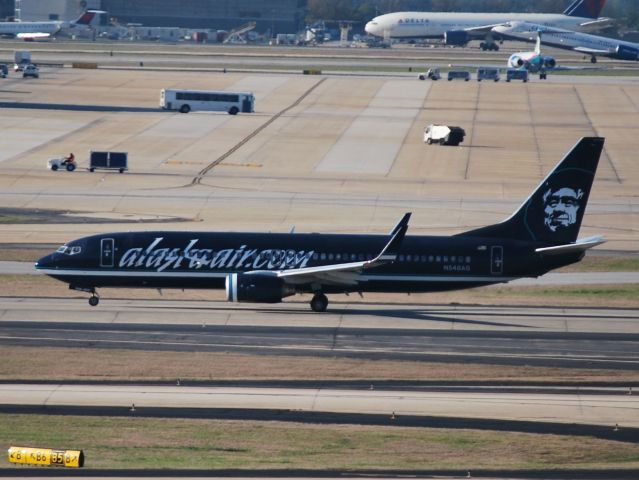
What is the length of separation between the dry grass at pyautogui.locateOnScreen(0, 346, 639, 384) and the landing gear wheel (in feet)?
31.2

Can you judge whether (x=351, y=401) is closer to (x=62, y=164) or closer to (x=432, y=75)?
(x=62, y=164)

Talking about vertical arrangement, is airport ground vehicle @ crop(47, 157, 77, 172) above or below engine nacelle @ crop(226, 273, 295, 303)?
below

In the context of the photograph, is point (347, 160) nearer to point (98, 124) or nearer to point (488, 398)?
point (98, 124)

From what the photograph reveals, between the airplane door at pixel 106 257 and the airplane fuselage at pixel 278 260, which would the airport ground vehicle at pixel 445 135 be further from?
the airplane door at pixel 106 257

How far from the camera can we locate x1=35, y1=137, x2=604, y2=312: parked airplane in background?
5325 cm

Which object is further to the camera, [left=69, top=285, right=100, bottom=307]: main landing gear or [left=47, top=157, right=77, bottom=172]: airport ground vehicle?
[left=47, top=157, right=77, bottom=172]: airport ground vehicle

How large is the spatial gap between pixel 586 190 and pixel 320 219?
26357mm

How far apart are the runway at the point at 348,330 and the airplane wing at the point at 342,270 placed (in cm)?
153

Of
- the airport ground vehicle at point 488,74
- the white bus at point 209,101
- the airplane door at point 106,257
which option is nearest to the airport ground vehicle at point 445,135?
the white bus at point 209,101

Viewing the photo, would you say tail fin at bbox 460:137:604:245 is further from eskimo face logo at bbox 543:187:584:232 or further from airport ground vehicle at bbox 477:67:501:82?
airport ground vehicle at bbox 477:67:501:82

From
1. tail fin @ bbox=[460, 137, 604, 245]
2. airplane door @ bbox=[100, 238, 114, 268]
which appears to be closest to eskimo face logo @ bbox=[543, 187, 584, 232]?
tail fin @ bbox=[460, 137, 604, 245]

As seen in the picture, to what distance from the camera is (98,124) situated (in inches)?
4909

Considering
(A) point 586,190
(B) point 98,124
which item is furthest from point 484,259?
(B) point 98,124

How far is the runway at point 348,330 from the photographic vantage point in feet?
149
